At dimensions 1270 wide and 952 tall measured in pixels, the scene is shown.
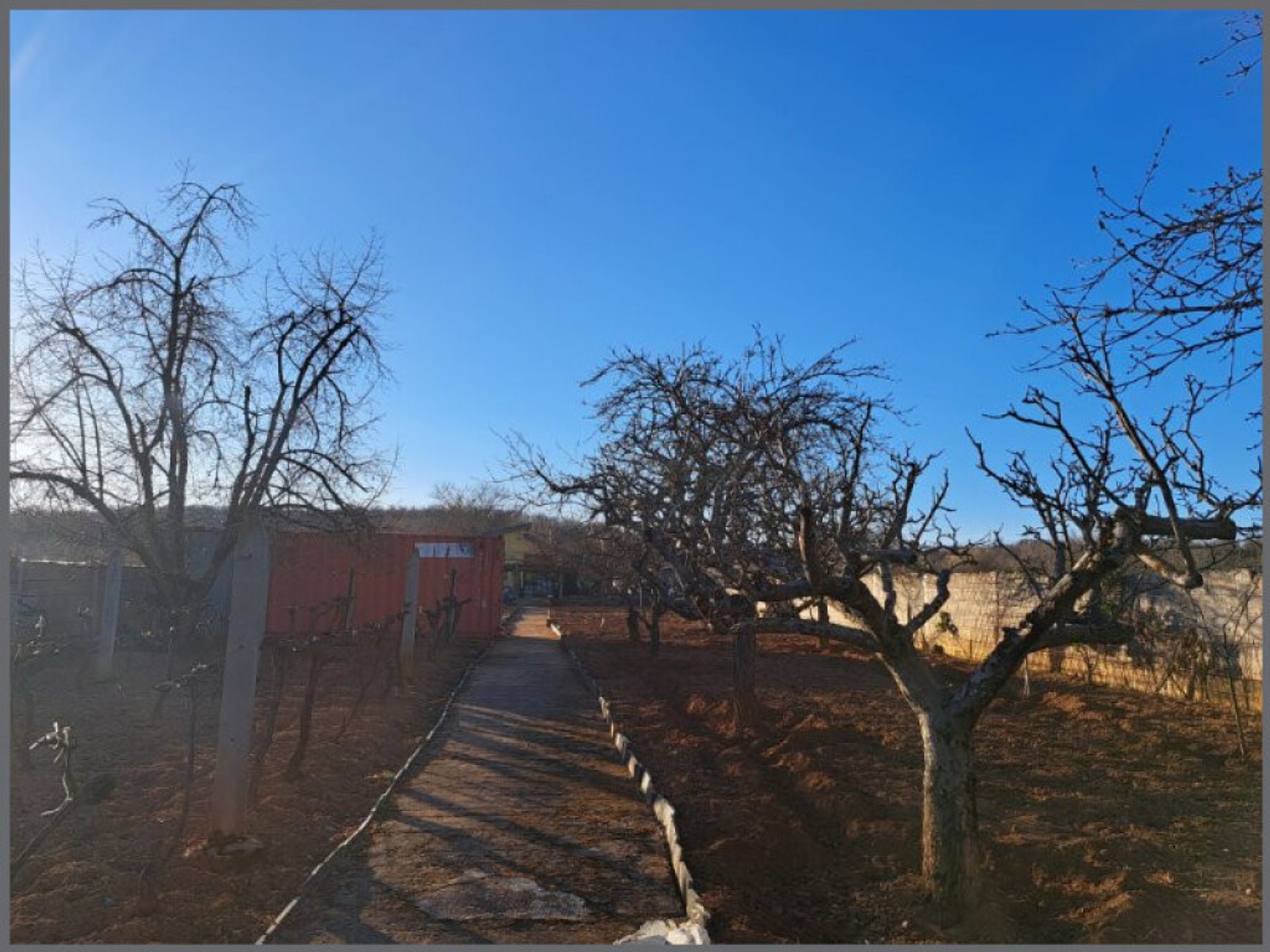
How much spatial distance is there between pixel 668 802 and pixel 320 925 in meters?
3.13

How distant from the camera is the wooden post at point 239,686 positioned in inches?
231

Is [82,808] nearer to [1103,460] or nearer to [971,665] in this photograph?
[1103,460]

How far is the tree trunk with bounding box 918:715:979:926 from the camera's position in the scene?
5.05 metres

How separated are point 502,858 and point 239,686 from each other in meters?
2.07

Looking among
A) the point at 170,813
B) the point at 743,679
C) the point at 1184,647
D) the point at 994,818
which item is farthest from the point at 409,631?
the point at 1184,647

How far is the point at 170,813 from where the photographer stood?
6.78 meters

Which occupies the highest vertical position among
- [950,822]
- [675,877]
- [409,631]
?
[409,631]

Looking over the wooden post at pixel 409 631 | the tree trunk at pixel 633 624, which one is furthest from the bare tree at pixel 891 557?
the tree trunk at pixel 633 624

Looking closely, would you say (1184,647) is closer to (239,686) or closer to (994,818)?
(994,818)

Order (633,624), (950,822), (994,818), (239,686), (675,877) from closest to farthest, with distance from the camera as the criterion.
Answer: (950,822) → (675,877) → (239,686) → (994,818) → (633,624)

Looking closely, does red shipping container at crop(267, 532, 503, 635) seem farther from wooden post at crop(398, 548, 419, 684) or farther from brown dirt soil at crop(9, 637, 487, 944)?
brown dirt soil at crop(9, 637, 487, 944)

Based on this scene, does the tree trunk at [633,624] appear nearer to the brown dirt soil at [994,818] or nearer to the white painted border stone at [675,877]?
the brown dirt soil at [994,818]

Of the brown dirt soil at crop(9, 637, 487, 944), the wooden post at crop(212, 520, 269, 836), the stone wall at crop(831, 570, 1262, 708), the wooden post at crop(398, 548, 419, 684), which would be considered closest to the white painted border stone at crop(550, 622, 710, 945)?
the brown dirt soil at crop(9, 637, 487, 944)

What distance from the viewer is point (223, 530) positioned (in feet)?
53.7
